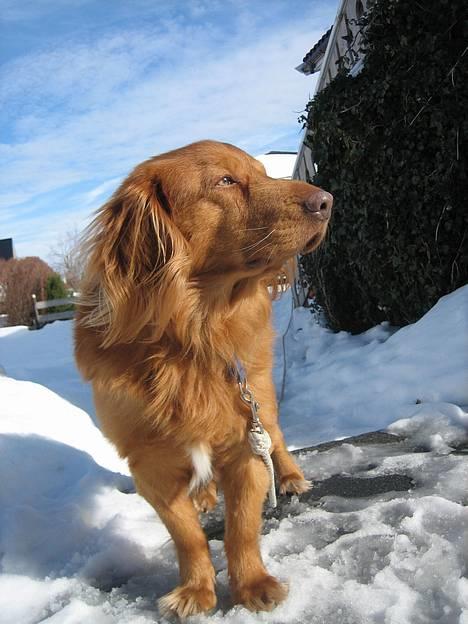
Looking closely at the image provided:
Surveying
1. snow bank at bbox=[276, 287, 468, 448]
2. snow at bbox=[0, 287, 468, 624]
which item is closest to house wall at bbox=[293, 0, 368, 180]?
snow bank at bbox=[276, 287, 468, 448]

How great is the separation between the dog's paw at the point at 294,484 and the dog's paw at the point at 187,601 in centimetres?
87

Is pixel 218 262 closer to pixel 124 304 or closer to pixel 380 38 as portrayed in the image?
pixel 124 304

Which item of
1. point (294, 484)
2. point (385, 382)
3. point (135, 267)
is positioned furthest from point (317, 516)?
point (385, 382)

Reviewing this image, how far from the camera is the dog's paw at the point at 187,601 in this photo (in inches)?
71.9

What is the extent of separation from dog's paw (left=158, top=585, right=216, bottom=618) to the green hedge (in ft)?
10.1

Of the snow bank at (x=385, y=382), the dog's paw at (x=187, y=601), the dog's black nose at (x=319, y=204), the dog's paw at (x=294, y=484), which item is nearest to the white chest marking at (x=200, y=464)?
the dog's paw at (x=187, y=601)

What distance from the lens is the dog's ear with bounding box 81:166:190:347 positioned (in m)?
1.99

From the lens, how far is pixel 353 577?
1.83 meters

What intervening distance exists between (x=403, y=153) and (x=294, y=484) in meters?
2.67

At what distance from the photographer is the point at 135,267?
2053 millimetres

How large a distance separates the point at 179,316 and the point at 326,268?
420 cm

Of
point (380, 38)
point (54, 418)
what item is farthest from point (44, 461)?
point (380, 38)

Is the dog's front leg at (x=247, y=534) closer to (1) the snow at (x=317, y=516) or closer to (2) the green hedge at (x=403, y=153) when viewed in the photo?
(1) the snow at (x=317, y=516)

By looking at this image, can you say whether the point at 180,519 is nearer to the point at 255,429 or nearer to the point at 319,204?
the point at 255,429
